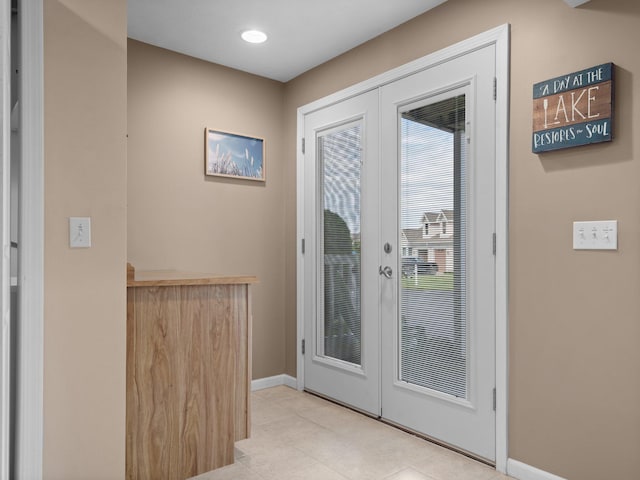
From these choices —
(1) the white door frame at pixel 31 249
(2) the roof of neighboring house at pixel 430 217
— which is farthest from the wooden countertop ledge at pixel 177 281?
(2) the roof of neighboring house at pixel 430 217

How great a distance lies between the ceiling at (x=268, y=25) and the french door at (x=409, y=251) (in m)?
0.37

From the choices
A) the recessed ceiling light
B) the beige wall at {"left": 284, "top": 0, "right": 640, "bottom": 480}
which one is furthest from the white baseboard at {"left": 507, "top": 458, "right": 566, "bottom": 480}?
the recessed ceiling light

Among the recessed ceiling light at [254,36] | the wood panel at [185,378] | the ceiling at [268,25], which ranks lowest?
the wood panel at [185,378]

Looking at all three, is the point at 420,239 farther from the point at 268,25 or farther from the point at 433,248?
the point at 268,25

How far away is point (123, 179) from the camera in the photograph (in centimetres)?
178

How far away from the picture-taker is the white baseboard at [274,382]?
3494 mm

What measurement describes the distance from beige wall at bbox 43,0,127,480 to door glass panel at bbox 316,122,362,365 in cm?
162

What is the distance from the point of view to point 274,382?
3.61 metres

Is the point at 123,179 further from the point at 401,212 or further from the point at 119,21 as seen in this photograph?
the point at 401,212

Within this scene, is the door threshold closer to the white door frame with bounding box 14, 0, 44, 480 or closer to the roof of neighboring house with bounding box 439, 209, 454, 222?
the roof of neighboring house with bounding box 439, 209, 454, 222

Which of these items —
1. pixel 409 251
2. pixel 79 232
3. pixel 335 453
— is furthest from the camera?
pixel 409 251

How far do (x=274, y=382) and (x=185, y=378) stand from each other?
161 centimetres

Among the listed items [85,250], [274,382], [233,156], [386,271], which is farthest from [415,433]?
[233,156]

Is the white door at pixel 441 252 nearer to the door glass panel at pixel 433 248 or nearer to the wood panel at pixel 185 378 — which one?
the door glass panel at pixel 433 248
